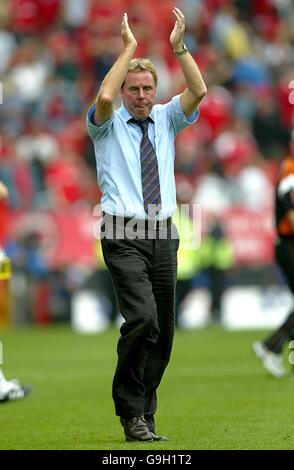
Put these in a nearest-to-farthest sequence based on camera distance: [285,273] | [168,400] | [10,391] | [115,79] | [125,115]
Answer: [115,79] → [125,115] → [10,391] → [168,400] → [285,273]

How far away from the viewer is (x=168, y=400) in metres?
11.1

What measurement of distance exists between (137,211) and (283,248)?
5272 millimetres

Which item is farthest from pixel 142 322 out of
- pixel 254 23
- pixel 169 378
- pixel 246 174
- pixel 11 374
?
pixel 254 23

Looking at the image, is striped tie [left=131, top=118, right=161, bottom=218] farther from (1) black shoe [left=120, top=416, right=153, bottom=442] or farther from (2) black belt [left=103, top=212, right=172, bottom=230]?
(1) black shoe [left=120, top=416, right=153, bottom=442]

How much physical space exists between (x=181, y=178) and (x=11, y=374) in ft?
29.9

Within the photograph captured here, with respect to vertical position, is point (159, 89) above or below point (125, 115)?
above

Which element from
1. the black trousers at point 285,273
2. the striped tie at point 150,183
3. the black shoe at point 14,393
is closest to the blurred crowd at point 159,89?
the black trousers at point 285,273

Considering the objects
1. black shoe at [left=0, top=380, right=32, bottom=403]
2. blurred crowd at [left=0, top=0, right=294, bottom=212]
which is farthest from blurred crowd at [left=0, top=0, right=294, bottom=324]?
black shoe at [left=0, top=380, right=32, bottom=403]

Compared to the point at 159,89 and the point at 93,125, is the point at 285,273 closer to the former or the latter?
the point at 93,125

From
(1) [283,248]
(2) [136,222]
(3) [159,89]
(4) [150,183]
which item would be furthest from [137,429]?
(3) [159,89]

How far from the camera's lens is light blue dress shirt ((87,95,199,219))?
317 inches

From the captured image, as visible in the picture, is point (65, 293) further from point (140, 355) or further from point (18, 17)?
point (140, 355)

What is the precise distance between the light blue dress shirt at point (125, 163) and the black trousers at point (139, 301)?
190mm
